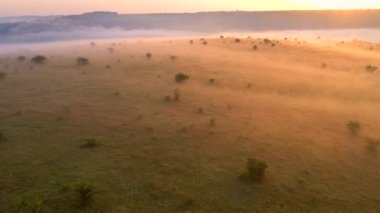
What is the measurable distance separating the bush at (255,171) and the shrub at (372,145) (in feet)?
17.6

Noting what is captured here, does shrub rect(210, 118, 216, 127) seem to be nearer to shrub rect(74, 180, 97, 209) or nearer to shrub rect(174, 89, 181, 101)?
shrub rect(174, 89, 181, 101)

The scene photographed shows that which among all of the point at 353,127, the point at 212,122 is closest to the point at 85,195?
the point at 212,122

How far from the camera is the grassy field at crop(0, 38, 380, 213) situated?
11.9m

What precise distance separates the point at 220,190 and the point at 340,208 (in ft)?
11.8

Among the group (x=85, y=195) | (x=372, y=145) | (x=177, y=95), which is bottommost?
(x=85, y=195)

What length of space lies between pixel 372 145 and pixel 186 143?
7.60m

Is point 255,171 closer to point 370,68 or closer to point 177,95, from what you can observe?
point 177,95

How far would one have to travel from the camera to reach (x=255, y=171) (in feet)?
42.5

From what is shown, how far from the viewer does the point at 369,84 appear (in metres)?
28.5

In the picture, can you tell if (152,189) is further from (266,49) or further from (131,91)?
(266,49)

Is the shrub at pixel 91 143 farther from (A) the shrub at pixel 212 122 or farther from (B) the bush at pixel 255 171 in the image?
(B) the bush at pixel 255 171

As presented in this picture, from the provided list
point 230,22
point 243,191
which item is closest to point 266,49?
point 243,191

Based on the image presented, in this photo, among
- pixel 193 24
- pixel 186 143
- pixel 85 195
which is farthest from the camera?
pixel 193 24

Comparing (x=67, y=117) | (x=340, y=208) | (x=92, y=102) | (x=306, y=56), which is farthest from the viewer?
(x=306, y=56)
